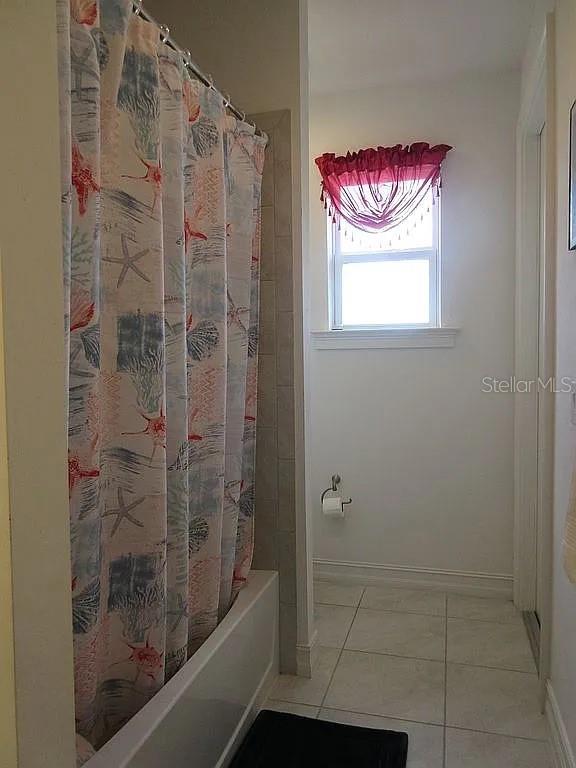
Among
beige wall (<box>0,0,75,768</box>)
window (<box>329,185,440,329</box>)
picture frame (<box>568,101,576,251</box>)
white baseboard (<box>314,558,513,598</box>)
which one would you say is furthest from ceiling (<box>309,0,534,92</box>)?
white baseboard (<box>314,558,513,598</box>)

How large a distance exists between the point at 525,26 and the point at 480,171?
63cm

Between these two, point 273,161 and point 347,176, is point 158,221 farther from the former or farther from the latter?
point 347,176

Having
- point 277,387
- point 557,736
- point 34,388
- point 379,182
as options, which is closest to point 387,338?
point 379,182

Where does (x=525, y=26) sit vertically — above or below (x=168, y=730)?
above

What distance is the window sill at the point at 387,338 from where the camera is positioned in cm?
300

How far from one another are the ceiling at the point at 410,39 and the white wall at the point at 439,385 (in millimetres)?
111

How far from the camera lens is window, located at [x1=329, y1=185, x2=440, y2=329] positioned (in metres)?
3.07

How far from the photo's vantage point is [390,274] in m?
3.14

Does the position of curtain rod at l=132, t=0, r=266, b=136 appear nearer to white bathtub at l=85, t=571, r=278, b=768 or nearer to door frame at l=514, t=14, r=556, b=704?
door frame at l=514, t=14, r=556, b=704

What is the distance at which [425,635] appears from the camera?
263 centimetres

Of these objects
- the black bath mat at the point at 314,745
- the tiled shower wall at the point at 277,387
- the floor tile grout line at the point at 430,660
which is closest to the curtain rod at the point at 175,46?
the tiled shower wall at the point at 277,387

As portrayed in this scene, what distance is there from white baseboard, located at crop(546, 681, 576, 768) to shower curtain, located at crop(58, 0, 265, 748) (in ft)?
3.47

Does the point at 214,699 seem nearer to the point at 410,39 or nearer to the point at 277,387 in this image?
the point at 277,387

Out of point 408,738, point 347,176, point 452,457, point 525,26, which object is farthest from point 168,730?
point 525,26
